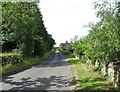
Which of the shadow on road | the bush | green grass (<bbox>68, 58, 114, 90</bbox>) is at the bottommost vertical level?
the shadow on road

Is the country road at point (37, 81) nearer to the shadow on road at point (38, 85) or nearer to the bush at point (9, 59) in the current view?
the shadow on road at point (38, 85)

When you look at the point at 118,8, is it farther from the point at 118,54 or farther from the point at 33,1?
the point at 33,1

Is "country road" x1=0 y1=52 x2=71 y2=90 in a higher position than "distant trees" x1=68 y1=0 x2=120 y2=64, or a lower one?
lower

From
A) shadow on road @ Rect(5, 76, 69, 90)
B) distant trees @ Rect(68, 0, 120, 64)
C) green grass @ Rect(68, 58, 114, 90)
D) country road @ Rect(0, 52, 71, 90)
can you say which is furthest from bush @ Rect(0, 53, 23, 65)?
distant trees @ Rect(68, 0, 120, 64)

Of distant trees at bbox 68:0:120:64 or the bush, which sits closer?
distant trees at bbox 68:0:120:64

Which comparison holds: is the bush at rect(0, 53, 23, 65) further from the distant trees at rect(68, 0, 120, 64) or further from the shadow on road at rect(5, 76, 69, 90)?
the distant trees at rect(68, 0, 120, 64)

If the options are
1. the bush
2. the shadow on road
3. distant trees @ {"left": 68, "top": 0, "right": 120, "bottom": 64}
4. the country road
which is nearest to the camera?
distant trees @ {"left": 68, "top": 0, "right": 120, "bottom": 64}

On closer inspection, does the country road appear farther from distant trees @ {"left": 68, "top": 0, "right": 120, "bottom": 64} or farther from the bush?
the bush

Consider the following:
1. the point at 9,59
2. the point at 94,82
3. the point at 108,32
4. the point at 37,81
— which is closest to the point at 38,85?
the point at 37,81

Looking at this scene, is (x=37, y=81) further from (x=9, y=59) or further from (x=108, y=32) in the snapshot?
(x=9, y=59)

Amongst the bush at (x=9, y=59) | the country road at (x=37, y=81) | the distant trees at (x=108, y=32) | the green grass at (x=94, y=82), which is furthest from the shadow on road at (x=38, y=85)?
the bush at (x=9, y=59)

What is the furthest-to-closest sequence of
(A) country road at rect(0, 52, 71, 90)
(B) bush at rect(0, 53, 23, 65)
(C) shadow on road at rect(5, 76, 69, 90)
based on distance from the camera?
(B) bush at rect(0, 53, 23, 65) < (A) country road at rect(0, 52, 71, 90) < (C) shadow on road at rect(5, 76, 69, 90)

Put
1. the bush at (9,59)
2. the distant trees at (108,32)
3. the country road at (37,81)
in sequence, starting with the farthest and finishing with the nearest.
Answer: the bush at (9,59) < the country road at (37,81) < the distant trees at (108,32)

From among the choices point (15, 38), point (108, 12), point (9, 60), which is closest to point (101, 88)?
point (108, 12)
